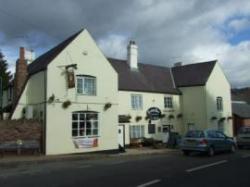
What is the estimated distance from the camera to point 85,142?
80.1 ft

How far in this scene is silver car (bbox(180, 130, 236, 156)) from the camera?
866 inches

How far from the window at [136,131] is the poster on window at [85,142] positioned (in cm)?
672

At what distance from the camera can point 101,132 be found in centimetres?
2552

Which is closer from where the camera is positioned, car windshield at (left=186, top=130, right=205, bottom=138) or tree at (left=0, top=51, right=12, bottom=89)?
car windshield at (left=186, top=130, right=205, bottom=138)


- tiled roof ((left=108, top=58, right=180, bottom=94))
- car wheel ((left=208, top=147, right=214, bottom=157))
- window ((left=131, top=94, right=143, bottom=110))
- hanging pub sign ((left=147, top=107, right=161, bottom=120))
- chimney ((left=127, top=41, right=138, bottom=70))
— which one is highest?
chimney ((left=127, top=41, right=138, bottom=70))

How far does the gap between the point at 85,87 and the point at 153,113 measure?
28.6 feet

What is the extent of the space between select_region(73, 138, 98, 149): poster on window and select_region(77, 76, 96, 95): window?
10.6 feet

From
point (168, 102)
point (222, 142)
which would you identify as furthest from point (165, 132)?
point (222, 142)

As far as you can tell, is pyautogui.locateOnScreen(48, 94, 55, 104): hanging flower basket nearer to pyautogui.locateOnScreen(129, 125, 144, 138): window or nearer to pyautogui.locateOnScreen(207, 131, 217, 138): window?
pyautogui.locateOnScreen(129, 125, 144, 138): window

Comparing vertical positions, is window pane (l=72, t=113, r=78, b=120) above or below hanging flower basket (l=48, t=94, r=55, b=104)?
below

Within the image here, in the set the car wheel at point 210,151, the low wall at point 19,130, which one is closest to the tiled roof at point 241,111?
the car wheel at point 210,151

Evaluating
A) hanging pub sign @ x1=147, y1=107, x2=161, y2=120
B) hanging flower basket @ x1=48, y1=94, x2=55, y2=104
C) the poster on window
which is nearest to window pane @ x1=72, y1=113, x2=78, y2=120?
the poster on window

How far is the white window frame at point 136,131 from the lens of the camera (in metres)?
31.3

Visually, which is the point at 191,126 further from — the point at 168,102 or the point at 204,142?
the point at 204,142
